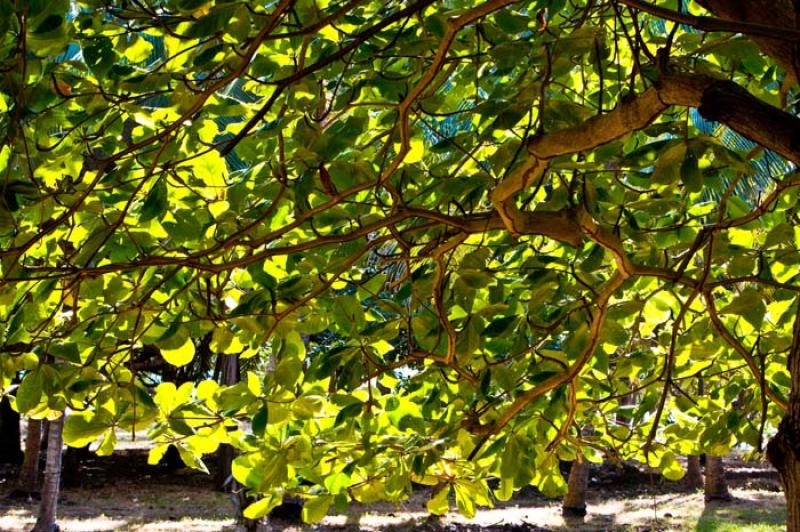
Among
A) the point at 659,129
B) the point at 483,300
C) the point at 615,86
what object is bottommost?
the point at 483,300

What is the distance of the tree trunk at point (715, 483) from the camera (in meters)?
11.1

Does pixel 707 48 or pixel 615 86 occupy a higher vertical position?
pixel 615 86

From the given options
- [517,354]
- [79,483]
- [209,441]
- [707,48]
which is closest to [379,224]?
[517,354]

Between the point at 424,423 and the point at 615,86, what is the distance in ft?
3.90

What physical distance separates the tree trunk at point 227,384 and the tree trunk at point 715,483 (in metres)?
5.82

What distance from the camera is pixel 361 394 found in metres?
2.78

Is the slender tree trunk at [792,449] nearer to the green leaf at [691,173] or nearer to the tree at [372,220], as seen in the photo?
the tree at [372,220]

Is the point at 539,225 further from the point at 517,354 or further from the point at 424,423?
the point at 424,423

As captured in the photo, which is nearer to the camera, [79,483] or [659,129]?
[659,129]

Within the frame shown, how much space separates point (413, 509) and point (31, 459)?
500 cm

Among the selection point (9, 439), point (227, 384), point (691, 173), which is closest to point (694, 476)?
point (227, 384)

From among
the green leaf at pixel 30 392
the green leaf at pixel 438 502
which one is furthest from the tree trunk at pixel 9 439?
the green leaf at pixel 30 392

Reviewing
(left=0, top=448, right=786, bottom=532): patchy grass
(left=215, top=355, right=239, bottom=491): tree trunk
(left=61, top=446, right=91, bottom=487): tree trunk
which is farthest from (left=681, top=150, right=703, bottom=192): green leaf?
(left=61, top=446, right=91, bottom=487): tree trunk

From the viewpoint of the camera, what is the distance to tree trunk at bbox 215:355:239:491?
10898 millimetres
